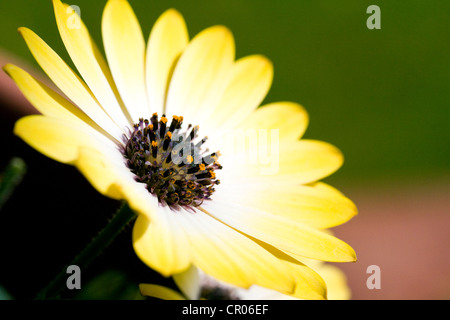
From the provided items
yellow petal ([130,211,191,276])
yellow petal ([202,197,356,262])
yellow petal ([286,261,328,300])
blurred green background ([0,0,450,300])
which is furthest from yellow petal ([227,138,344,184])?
blurred green background ([0,0,450,300])

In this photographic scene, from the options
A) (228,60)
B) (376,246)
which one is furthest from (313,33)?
(228,60)

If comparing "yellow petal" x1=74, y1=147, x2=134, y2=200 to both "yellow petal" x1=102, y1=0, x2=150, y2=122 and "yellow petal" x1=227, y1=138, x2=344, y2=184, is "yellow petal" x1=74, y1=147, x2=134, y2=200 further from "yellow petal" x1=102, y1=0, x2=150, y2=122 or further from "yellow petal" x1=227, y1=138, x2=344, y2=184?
"yellow petal" x1=227, y1=138, x2=344, y2=184

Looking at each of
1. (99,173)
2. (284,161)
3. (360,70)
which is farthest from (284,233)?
(360,70)

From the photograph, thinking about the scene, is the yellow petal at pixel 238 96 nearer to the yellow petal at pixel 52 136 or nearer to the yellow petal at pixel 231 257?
the yellow petal at pixel 231 257

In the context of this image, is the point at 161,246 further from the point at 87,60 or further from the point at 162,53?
the point at 162,53

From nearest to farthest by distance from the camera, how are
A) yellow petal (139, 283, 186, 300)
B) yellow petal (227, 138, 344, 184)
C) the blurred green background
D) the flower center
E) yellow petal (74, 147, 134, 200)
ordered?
1. yellow petal (74, 147, 134, 200)
2. yellow petal (139, 283, 186, 300)
3. the flower center
4. yellow petal (227, 138, 344, 184)
5. the blurred green background

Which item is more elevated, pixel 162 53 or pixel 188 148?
pixel 162 53
